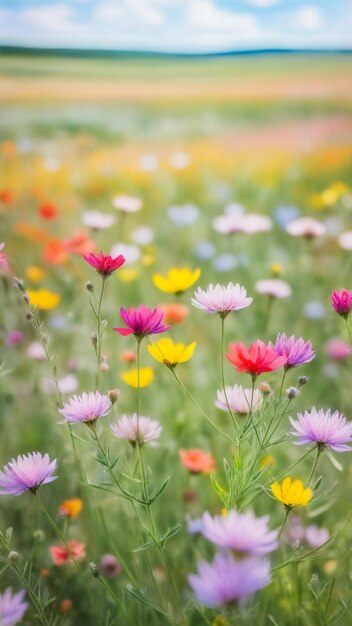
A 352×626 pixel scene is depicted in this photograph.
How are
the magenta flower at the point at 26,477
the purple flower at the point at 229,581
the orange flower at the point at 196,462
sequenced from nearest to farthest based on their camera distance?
1. the purple flower at the point at 229,581
2. the magenta flower at the point at 26,477
3. the orange flower at the point at 196,462

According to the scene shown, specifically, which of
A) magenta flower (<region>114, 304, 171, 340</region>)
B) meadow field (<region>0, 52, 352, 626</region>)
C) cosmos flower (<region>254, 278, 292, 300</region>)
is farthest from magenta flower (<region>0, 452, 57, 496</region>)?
cosmos flower (<region>254, 278, 292, 300</region>)

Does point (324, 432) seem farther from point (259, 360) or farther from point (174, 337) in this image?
point (174, 337)

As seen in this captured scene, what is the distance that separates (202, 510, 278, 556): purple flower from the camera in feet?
0.98

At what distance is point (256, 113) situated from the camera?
1.36 meters

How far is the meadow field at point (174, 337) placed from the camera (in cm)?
44

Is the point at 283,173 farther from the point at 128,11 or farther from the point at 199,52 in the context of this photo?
the point at 128,11

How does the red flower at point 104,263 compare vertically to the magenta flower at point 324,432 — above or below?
above

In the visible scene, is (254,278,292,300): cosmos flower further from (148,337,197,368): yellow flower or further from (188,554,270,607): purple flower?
(188,554,270,607): purple flower

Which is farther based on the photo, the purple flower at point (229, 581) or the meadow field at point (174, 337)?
the meadow field at point (174, 337)

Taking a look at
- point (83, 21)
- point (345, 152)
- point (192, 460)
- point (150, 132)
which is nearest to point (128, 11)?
point (83, 21)

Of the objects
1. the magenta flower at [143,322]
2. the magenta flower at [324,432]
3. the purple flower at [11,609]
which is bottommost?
the purple flower at [11,609]

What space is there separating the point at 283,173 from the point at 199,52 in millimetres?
352

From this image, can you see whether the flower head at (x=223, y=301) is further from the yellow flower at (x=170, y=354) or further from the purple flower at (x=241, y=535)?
the purple flower at (x=241, y=535)

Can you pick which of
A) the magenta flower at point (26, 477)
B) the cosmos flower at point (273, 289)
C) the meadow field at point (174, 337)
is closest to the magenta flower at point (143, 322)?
the meadow field at point (174, 337)
